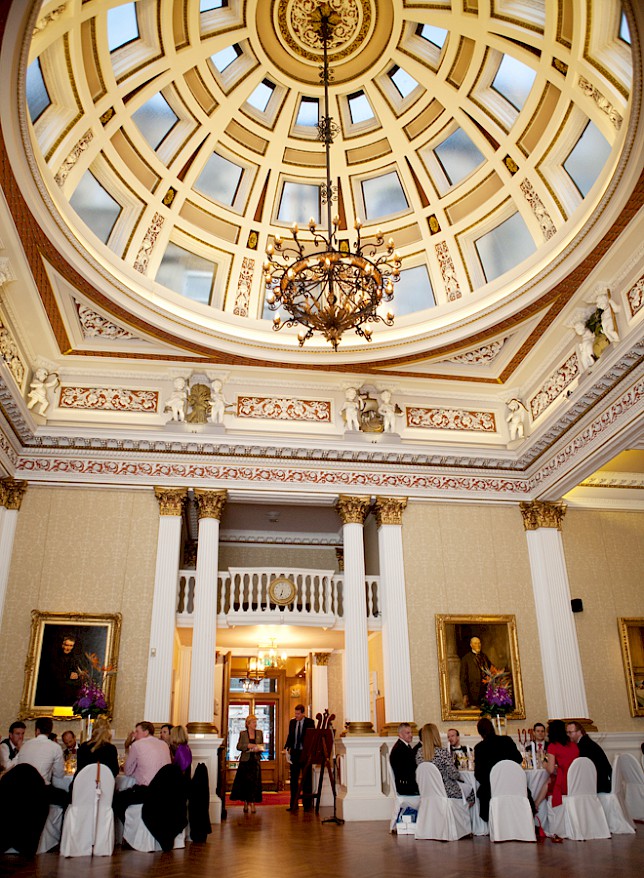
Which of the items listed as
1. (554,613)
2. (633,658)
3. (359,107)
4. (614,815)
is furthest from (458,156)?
(614,815)

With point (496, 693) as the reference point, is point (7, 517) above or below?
above

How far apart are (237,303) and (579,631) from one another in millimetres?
8997

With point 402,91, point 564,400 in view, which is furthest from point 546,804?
point 402,91

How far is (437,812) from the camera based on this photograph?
8.23 m

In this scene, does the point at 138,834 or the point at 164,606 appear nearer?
the point at 138,834

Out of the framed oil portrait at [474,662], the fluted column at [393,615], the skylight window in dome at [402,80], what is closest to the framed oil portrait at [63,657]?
the fluted column at [393,615]

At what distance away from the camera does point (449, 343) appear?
1345cm

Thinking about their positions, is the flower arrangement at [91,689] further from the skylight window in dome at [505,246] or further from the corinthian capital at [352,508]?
the skylight window in dome at [505,246]

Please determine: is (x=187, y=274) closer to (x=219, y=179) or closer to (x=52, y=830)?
(x=219, y=179)

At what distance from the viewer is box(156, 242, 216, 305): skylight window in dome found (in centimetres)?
1362

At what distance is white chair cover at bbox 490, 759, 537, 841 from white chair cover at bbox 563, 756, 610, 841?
0.43 metres

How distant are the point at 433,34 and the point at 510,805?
11587 millimetres

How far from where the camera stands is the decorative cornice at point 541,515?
46.0ft

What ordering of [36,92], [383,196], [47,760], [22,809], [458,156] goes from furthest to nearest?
1. [383,196]
2. [458,156]
3. [36,92]
4. [47,760]
5. [22,809]
